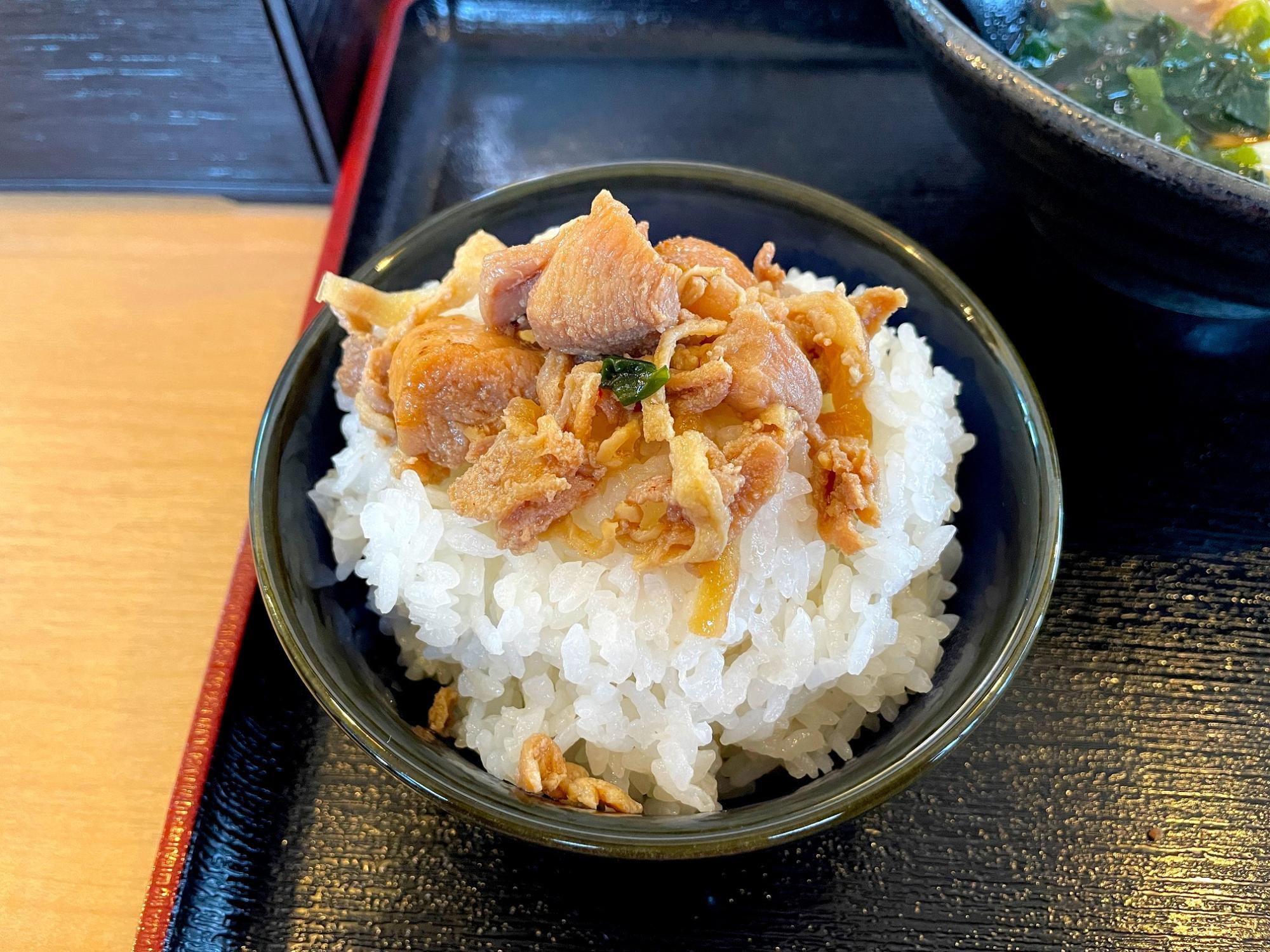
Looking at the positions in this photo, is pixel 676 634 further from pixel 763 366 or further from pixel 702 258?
pixel 702 258

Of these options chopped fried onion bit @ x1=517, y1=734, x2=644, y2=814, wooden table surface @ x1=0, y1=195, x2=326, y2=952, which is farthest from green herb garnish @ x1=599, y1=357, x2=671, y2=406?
wooden table surface @ x1=0, y1=195, x2=326, y2=952

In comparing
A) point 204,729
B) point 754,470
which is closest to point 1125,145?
point 754,470

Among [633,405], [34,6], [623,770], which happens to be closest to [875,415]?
[633,405]

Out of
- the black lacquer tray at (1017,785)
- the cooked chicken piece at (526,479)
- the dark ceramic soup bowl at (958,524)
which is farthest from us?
the black lacquer tray at (1017,785)

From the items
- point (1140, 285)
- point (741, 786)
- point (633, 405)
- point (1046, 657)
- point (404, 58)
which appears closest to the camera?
point (633, 405)

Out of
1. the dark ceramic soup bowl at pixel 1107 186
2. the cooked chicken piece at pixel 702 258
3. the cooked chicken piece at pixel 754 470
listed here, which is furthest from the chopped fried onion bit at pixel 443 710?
the dark ceramic soup bowl at pixel 1107 186

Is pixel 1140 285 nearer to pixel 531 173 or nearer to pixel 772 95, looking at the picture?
pixel 772 95

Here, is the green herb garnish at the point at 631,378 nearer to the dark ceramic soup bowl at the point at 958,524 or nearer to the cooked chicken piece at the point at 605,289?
the cooked chicken piece at the point at 605,289
